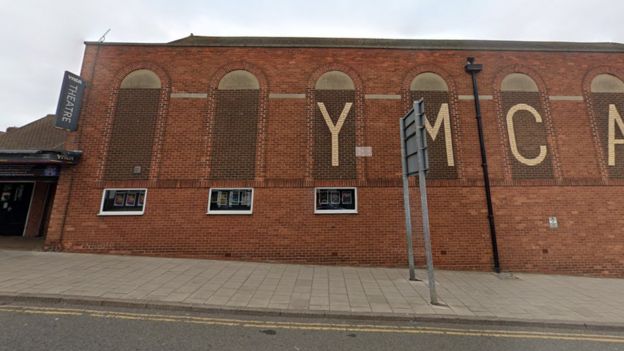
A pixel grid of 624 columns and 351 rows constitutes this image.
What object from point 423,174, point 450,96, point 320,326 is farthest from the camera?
point 450,96

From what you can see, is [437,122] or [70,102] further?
[437,122]

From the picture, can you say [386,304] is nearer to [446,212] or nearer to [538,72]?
[446,212]

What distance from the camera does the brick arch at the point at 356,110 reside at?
28.8 feet

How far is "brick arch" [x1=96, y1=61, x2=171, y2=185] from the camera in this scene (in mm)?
8773

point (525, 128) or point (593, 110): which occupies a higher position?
point (593, 110)

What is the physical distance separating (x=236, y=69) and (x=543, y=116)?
10153mm

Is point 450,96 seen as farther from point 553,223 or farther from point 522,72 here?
point 553,223

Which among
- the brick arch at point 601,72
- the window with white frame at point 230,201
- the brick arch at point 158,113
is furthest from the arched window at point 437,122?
the brick arch at point 158,113

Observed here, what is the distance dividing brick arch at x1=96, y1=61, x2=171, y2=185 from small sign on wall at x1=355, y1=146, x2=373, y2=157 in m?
6.12

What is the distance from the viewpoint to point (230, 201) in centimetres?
867

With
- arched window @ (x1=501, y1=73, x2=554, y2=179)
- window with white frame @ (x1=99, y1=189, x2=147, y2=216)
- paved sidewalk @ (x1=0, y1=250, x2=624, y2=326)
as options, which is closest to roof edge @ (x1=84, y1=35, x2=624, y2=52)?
arched window @ (x1=501, y1=73, x2=554, y2=179)

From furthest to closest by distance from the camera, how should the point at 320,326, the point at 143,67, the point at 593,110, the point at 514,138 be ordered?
the point at 143,67
the point at 593,110
the point at 514,138
the point at 320,326

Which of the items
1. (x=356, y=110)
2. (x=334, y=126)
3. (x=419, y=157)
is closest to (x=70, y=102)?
(x=334, y=126)

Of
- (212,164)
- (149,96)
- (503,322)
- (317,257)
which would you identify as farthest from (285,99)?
(503,322)
